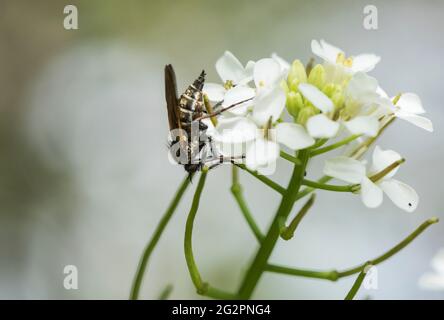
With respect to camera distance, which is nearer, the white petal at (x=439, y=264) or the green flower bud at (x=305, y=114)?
the green flower bud at (x=305, y=114)

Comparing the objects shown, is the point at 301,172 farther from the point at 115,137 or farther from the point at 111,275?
the point at 115,137

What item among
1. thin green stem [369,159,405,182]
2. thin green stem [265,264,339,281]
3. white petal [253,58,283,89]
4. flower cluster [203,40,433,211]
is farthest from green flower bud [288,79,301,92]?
thin green stem [265,264,339,281]

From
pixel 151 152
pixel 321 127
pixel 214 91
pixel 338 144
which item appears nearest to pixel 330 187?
pixel 338 144

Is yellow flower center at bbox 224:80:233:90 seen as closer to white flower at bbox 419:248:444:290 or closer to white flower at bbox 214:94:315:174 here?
white flower at bbox 214:94:315:174

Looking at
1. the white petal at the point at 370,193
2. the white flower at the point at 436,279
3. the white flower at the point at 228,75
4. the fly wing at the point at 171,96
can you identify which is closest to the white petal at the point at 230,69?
the white flower at the point at 228,75

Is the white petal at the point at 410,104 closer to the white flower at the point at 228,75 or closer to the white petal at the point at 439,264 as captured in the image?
the white flower at the point at 228,75

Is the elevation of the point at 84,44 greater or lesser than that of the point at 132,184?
greater

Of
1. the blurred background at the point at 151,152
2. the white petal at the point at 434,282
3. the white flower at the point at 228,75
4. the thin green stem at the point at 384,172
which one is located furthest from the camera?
the blurred background at the point at 151,152
